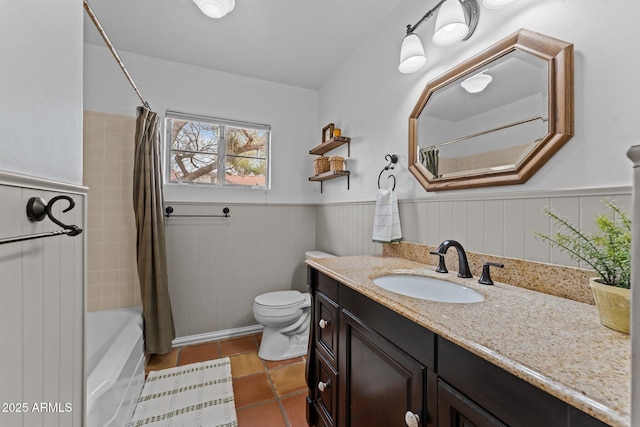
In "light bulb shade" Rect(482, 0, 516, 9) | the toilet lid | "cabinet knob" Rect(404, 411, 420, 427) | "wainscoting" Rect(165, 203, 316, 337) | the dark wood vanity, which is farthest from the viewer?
"wainscoting" Rect(165, 203, 316, 337)

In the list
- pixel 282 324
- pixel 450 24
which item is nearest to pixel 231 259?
pixel 282 324

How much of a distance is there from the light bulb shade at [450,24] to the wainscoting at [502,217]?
73 centimetres

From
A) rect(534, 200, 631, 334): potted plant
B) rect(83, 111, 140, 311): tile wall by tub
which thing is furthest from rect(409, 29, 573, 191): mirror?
rect(83, 111, 140, 311): tile wall by tub

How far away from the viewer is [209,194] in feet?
8.04

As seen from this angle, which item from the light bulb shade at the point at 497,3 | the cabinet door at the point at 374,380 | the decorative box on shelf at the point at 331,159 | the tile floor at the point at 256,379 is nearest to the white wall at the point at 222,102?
the decorative box on shelf at the point at 331,159

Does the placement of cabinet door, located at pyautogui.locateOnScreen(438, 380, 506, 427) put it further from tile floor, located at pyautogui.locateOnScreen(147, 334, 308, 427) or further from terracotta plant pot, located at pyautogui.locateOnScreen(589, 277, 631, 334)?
tile floor, located at pyautogui.locateOnScreen(147, 334, 308, 427)

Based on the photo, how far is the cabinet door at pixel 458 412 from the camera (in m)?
0.55

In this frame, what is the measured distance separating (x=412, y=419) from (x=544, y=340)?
0.40 metres

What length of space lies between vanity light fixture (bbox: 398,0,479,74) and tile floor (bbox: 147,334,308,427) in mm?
2108

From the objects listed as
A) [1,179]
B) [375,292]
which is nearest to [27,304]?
[1,179]

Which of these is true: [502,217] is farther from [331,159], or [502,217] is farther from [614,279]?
[331,159]

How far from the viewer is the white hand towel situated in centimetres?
159

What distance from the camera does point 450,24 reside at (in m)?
1.14

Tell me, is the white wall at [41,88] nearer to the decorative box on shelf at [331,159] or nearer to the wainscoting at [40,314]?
the wainscoting at [40,314]
